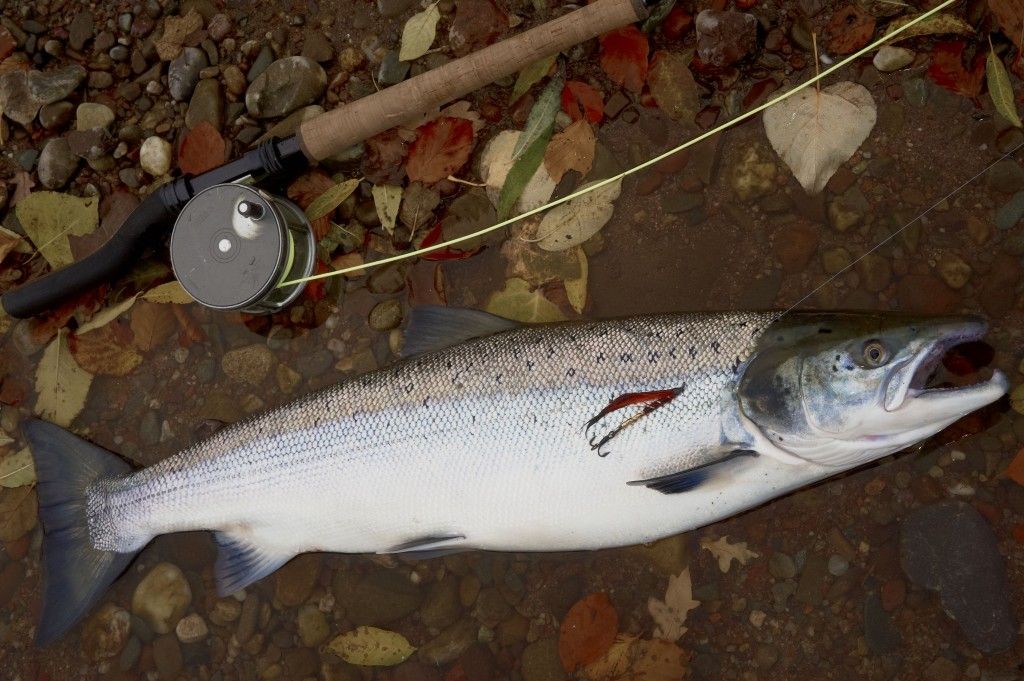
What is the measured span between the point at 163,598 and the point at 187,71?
1990 millimetres

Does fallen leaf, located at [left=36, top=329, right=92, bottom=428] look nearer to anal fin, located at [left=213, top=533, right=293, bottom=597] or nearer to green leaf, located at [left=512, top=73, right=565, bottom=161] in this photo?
anal fin, located at [left=213, top=533, right=293, bottom=597]

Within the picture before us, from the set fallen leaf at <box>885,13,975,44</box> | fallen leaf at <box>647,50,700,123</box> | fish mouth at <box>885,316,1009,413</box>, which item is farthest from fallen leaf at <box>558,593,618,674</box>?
fallen leaf at <box>885,13,975,44</box>

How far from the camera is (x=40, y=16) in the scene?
9.26 feet

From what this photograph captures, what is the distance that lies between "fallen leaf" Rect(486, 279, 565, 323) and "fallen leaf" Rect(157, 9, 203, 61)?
1.59m

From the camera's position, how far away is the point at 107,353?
8.79ft

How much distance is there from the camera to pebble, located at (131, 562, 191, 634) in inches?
103

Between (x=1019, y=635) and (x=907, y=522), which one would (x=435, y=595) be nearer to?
(x=907, y=522)

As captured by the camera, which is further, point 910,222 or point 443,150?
point 443,150

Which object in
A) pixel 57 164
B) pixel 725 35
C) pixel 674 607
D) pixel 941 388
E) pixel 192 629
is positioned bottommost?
pixel 192 629

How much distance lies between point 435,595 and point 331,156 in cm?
163

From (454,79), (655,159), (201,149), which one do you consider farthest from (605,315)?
(201,149)

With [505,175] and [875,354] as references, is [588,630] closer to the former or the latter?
[875,354]

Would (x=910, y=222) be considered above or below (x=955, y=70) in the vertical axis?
below

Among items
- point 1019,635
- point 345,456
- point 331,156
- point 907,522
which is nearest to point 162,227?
point 331,156
